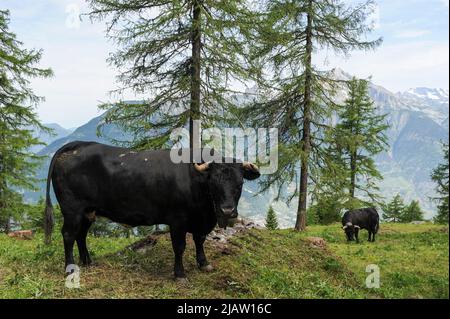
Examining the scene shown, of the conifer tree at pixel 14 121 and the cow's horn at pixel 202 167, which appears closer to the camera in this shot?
the cow's horn at pixel 202 167

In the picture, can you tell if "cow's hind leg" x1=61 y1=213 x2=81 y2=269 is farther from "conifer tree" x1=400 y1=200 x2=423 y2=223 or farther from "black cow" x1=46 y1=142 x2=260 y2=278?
"conifer tree" x1=400 y1=200 x2=423 y2=223

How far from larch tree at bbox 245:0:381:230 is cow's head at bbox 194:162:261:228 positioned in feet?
49.3

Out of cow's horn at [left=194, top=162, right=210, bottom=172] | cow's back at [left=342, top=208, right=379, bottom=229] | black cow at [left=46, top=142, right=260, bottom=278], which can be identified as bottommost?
cow's back at [left=342, top=208, right=379, bottom=229]

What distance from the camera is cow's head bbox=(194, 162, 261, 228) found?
6902mm

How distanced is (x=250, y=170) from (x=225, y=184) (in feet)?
2.31

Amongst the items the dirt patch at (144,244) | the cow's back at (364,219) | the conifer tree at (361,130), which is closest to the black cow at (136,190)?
the dirt patch at (144,244)

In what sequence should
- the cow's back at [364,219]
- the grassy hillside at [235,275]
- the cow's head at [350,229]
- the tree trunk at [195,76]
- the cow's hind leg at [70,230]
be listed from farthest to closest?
1. the cow's back at [364,219]
2. the cow's head at [350,229]
3. the tree trunk at [195,76]
4. the cow's hind leg at [70,230]
5. the grassy hillside at [235,275]

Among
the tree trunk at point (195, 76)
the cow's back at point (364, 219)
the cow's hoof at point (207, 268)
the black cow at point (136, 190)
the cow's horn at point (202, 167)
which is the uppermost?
the tree trunk at point (195, 76)

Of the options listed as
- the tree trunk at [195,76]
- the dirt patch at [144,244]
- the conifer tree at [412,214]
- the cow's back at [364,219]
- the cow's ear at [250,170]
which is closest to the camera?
the cow's ear at [250,170]

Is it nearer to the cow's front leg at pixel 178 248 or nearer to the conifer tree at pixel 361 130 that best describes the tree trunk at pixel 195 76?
the cow's front leg at pixel 178 248

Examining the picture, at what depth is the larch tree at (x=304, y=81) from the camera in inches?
895

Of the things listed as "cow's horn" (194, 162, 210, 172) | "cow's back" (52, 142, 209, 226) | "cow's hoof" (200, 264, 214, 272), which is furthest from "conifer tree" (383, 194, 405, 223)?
"cow's horn" (194, 162, 210, 172)

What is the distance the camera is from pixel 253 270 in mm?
7762
